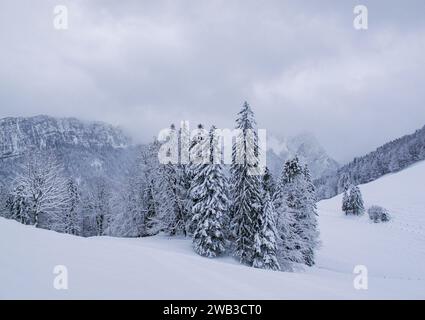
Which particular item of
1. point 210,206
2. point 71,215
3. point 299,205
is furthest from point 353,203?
point 71,215

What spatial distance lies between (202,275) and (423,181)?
117 m

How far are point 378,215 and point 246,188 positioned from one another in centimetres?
5776

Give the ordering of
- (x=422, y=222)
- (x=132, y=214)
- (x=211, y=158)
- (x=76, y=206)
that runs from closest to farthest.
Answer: (x=211, y=158) < (x=132, y=214) < (x=76, y=206) < (x=422, y=222)

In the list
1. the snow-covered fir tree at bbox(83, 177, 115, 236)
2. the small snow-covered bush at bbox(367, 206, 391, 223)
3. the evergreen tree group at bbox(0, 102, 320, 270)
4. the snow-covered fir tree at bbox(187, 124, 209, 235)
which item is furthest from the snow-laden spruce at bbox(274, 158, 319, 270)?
the small snow-covered bush at bbox(367, 206, 391, 223)

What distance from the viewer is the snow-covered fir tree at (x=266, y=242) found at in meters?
26.3

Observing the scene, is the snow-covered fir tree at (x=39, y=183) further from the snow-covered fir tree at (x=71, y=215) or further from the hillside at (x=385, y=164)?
the hillside at (x=385, y=164)

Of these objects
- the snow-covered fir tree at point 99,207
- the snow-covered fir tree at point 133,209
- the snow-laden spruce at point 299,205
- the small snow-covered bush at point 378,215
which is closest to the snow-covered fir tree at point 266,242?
the snow-laden spruce at point 299,205

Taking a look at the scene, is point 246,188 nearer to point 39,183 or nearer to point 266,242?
point 266,242

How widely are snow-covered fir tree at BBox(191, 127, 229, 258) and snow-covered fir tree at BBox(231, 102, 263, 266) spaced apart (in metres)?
1.40

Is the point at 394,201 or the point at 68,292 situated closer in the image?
the point at 68,292

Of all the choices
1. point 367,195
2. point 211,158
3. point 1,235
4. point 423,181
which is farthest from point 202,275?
point 423,181

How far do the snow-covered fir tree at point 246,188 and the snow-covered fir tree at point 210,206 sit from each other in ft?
Result: 4.58

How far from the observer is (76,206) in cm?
5238
